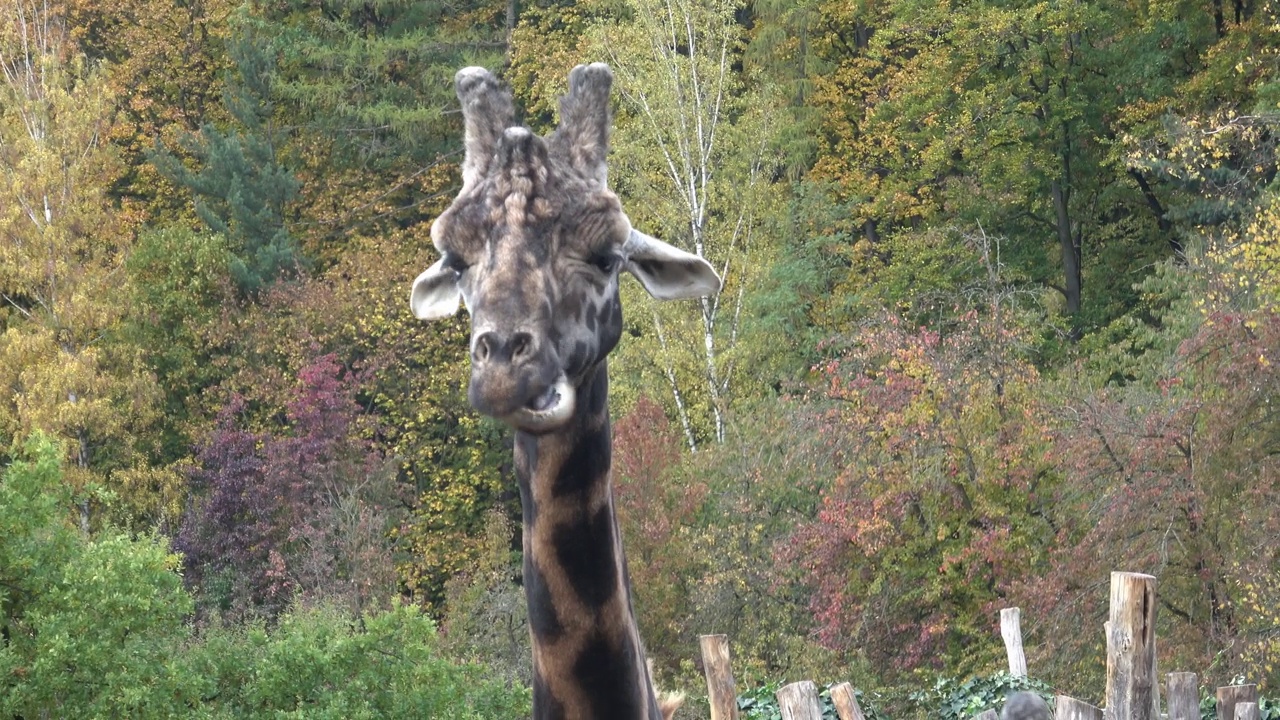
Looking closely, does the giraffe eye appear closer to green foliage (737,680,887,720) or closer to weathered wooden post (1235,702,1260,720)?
weathered wooden post (1235,702,1260,720)

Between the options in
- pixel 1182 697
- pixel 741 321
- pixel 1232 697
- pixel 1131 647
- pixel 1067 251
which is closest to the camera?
pixel 1131 647

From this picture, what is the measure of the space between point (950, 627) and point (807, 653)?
5.11 ft

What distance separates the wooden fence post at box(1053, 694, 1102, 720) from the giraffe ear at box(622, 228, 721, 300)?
6.49 m

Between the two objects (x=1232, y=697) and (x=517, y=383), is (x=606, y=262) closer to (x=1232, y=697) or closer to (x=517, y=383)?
(x=517, y=383)

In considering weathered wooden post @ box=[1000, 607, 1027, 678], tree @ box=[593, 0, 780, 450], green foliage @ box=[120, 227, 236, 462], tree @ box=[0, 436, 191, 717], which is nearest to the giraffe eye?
tree @ box=[0, 436, 191, 717]

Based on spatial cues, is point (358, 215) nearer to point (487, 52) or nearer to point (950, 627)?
point (487, 52)

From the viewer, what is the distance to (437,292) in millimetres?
4527

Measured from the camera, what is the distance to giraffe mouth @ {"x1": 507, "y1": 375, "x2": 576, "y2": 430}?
150 inches

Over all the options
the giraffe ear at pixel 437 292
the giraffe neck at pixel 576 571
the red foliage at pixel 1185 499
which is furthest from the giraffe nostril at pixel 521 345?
the red foliage at pixel 1185 499

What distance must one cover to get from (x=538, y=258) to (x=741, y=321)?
Result: 25103mm

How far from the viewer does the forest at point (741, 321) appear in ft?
62.3

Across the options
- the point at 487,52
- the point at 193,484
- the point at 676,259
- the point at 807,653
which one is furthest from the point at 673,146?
A: the point at 676,259

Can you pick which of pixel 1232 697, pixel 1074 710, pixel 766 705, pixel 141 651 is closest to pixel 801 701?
pixel 1074 710

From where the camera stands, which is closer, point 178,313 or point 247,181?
point 178,313
